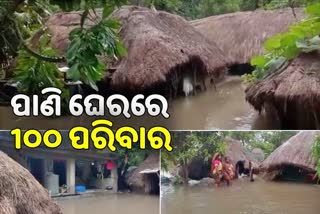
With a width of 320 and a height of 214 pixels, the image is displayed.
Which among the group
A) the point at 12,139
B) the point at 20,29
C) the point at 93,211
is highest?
the point at 20,29

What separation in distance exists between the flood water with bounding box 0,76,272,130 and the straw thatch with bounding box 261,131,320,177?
0.49 ft

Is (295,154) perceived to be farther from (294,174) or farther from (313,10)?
(313,10)

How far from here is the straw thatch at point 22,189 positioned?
2.63 metres

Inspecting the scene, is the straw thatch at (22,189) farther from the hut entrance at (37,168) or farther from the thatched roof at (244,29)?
the thatched roof at (244,29)

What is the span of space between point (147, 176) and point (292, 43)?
3.36 ft

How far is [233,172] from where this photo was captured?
2680 millimetres

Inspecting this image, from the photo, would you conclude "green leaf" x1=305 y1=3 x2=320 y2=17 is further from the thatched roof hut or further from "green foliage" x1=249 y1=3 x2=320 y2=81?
the thatched roof hut

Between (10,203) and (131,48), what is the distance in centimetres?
102

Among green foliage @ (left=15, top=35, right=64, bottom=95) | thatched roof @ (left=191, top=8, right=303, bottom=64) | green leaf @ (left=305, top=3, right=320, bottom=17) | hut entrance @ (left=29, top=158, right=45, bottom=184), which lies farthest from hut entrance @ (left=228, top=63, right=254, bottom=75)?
hut entrance @ (left=29, top=158, right=45, bottom=184)

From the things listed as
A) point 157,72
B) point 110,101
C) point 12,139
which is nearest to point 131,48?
point 157,72

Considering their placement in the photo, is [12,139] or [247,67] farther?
[247,67]

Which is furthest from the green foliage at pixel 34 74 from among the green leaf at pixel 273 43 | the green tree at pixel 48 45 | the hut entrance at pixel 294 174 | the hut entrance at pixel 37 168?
the hut entrance at pixel 294 174

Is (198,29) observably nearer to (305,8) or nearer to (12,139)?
(305,8)

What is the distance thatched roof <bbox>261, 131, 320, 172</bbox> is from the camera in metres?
2.60
